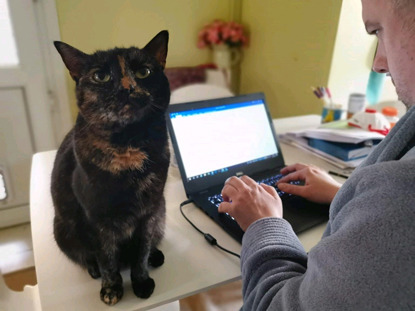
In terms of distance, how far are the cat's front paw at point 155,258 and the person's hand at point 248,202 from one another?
0.58 ft

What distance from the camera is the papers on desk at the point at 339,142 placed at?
1.13 metres

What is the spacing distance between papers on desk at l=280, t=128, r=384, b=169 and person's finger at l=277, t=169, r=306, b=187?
318 millimetres

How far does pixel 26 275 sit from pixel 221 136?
121cm

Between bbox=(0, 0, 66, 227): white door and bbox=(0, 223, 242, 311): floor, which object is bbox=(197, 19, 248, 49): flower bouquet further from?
bbox=(0, 223, 242, 311): floor

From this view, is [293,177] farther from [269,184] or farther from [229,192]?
[229,192]

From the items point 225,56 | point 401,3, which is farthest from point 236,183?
point 225,56

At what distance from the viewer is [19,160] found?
93 cm

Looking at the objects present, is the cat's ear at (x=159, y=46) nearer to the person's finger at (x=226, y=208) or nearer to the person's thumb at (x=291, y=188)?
the person's finger at (x=226, y=208)

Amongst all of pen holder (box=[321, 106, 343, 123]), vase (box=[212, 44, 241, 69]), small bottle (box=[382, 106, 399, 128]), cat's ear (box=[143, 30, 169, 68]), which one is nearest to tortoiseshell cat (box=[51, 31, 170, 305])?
cat's ear (box=[143, 30, 169, 68])

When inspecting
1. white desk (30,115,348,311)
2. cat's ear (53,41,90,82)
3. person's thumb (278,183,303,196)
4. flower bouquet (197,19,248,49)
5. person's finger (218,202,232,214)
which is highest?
flower bouquet (197,19,248,49)

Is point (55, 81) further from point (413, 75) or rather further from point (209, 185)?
point (413, 75)

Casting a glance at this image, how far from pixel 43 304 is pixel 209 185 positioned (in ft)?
1.61

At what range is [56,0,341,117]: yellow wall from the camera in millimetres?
596

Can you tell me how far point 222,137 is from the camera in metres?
0.94
